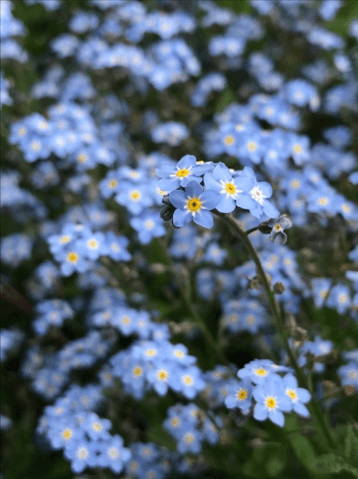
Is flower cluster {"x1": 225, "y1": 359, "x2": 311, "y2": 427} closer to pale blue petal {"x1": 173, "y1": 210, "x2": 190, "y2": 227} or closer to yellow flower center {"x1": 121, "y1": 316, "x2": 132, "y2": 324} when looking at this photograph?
pale blue petal {"x1": 173, "y1": 210, "x2": 190, "y2": 227}

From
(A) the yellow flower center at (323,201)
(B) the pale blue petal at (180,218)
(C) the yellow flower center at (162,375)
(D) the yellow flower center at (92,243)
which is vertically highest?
(B) the pale blue petal at (180,218)

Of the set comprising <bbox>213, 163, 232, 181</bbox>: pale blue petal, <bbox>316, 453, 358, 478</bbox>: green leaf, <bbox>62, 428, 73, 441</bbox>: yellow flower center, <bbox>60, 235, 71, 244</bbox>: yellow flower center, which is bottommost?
<bbox>62, 428, 73, 441</bbox>: yellow flower center

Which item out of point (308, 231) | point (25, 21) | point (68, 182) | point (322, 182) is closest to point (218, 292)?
point (308, 231)

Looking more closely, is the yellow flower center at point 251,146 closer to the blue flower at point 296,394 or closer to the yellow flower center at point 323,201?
the yellow flower center at point 323,201

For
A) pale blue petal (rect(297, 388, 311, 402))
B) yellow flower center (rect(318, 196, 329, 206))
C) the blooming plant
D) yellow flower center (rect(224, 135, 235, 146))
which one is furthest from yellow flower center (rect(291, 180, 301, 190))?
pale blue petal (rect(297, 388, 311, 402))

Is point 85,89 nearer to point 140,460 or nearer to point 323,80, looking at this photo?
point 323,80

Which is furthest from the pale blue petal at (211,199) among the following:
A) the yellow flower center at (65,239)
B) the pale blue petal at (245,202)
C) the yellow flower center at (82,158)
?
the yellow flower center at (82,158)

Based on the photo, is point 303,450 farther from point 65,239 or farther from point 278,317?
point 65,239
